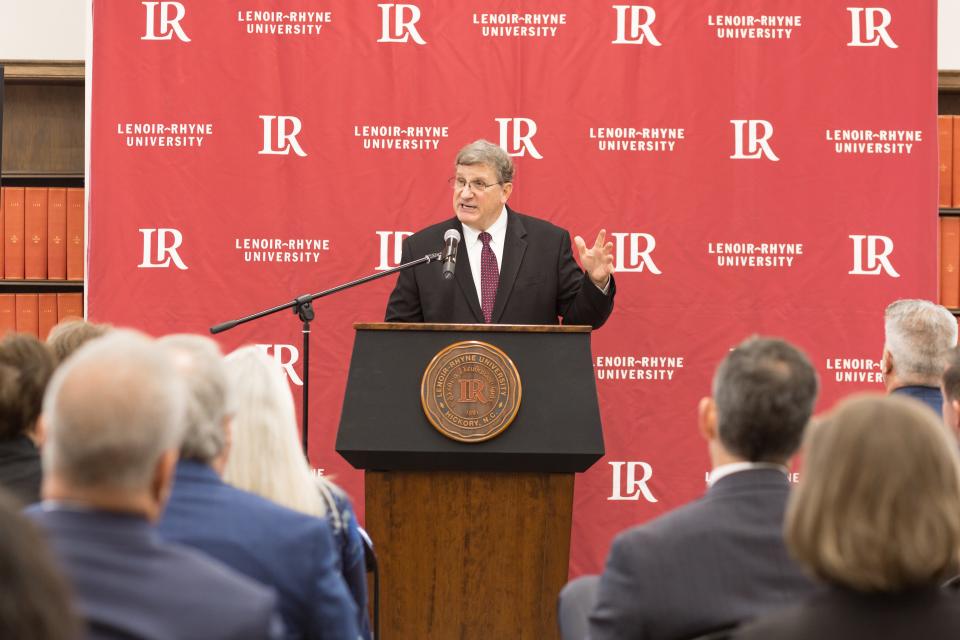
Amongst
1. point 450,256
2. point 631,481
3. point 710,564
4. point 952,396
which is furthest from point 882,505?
point 631,481

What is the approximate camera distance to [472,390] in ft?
11.0

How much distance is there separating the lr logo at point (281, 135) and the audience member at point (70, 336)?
2.35m

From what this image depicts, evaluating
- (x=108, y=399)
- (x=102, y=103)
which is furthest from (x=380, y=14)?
(x=108, y=399)

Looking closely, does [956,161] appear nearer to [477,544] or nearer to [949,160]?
[949,160]

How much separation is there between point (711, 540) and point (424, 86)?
3710mm

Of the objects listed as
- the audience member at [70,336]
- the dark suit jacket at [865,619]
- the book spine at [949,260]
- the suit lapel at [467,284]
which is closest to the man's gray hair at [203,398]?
the dark suit jacket at [865,619]

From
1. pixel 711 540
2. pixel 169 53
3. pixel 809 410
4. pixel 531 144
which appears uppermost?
pixel 169 53

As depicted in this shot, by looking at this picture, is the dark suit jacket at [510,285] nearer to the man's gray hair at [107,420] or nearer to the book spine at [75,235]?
the book spine at [75,235]

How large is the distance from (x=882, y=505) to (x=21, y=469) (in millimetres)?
1639

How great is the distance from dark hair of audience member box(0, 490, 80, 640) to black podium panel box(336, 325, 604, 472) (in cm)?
234

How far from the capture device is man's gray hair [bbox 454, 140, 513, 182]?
163 inches

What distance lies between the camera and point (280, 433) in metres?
2.08

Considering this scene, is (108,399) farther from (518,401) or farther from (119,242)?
(119,242)

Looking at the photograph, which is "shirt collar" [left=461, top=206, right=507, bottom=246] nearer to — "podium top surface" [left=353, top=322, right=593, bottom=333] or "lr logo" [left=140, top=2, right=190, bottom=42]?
"podium top surface" [left=353, top=322, right=593, bottom=333]
